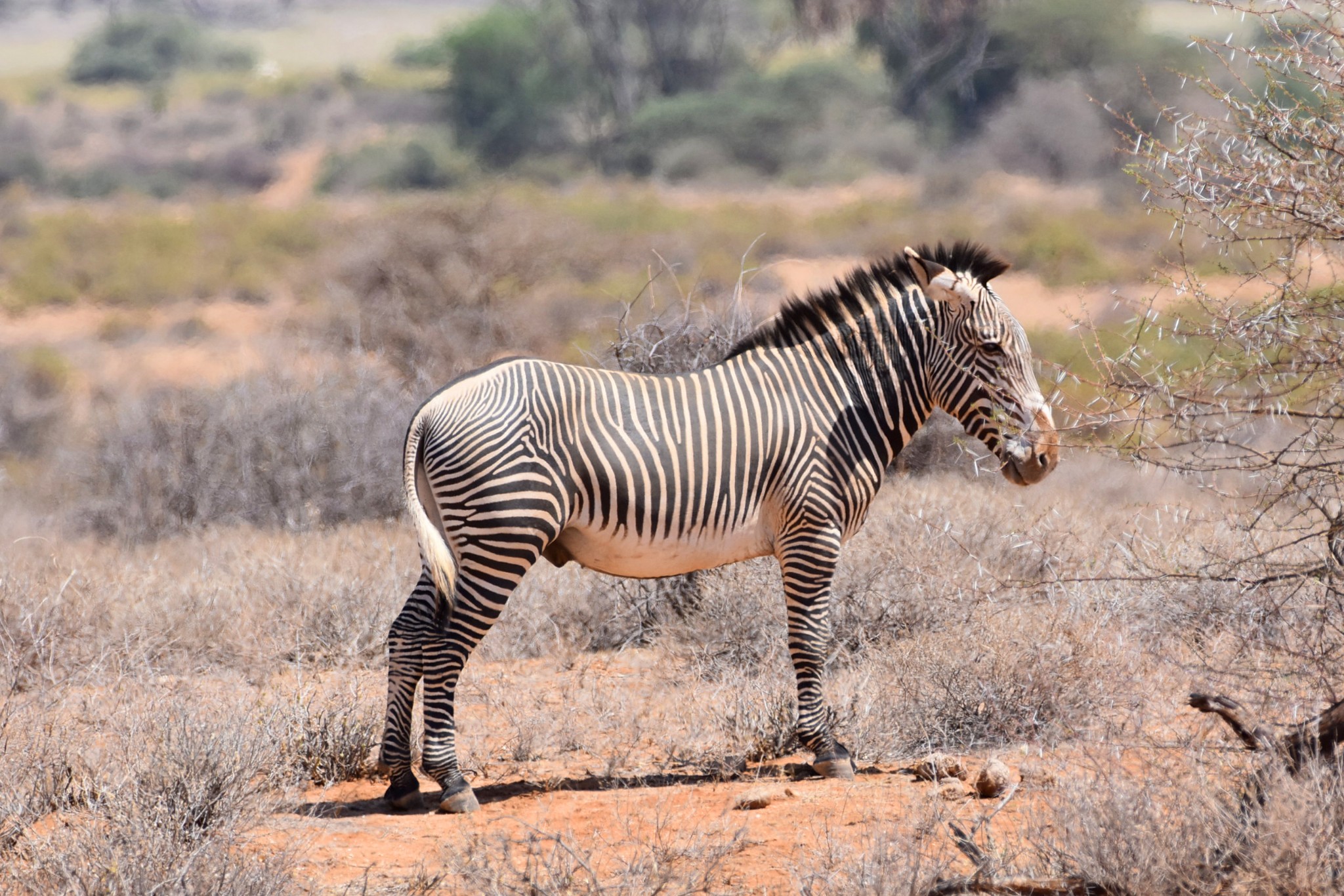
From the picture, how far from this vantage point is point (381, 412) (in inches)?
456

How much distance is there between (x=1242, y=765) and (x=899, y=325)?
7.84ft

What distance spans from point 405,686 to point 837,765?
179cm

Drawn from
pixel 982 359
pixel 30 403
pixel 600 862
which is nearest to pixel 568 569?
pixel 982 359

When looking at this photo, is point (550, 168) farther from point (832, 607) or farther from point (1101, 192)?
point (832, 607)

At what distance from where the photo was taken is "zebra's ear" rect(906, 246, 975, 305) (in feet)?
18.9

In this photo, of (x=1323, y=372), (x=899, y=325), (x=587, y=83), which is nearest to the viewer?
(x=1323, y=372)

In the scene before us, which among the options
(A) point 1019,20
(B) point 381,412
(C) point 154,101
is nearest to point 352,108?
(C) point 154,101

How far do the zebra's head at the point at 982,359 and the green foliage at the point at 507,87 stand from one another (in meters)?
40.2

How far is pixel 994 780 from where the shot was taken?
5074mm

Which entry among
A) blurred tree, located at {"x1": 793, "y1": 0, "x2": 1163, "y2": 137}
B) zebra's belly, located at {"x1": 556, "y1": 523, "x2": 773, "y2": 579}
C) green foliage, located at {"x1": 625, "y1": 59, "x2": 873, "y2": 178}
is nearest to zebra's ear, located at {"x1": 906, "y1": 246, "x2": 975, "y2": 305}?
zebra's belly, located at {"x1": 556, "y1": 523, "x2": 773, "y2": 579}

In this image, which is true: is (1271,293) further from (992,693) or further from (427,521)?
(427,521)

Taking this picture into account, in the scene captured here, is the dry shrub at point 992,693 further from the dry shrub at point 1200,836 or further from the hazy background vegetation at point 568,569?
the dry shrub at point 1200,836

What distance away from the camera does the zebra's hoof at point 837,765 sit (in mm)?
5629

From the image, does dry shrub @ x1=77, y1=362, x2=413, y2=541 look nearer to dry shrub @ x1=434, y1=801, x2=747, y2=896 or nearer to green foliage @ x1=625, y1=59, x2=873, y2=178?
dry shrub @ x1=434, y1=801, x2=747, y2=896
